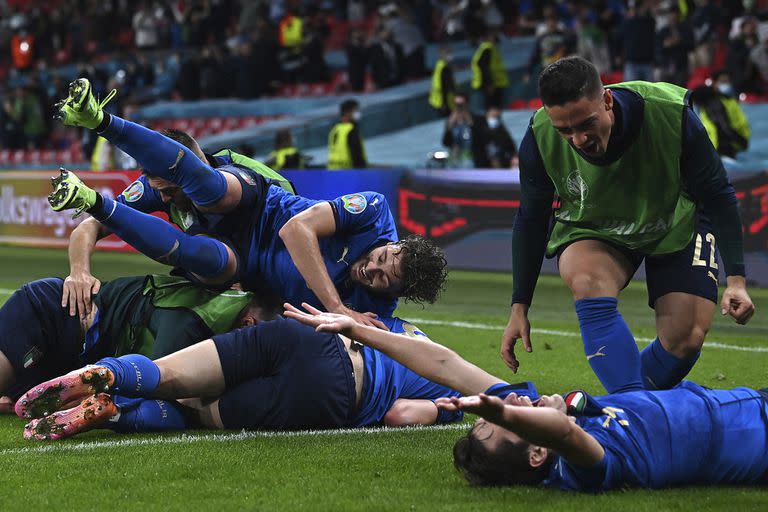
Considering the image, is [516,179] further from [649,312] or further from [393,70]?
[393,70]

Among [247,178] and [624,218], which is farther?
[247,178]

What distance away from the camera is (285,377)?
209 inches

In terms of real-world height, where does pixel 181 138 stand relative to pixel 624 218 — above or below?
above

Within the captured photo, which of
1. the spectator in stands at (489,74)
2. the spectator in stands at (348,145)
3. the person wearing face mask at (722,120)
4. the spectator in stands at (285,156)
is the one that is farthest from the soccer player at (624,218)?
the spectator in stands at (489,74)

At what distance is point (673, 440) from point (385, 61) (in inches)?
813

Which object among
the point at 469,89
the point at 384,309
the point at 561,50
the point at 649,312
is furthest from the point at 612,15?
the point at 384,309

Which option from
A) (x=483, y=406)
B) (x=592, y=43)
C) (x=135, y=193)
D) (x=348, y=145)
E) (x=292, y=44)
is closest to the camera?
(x=483, y=406)

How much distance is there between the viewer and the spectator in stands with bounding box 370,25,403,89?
80.0 feet

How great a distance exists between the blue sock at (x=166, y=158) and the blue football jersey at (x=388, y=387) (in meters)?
1.17

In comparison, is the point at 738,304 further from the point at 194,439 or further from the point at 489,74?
the point at 489,74

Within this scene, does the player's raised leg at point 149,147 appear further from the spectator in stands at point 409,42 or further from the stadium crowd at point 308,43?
the spectator in stands at point 409,42

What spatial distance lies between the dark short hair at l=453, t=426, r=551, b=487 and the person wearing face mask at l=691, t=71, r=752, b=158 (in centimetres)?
1142

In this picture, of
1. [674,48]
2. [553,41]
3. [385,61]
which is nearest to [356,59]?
[385,61]

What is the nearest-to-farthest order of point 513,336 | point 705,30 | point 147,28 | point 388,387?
point 513,336 < point 388,387 < point 705,30 < point 147,28
